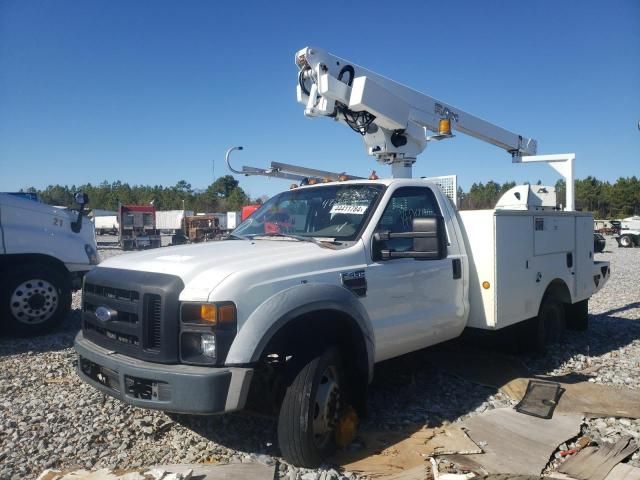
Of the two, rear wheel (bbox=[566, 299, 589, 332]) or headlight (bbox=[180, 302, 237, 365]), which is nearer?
headlight (bbox=[180, 302, 237, 365])

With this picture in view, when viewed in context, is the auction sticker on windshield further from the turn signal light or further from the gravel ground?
the gravel ground

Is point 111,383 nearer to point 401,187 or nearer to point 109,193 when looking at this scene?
point 401,187

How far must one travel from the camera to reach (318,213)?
4105 millimetres

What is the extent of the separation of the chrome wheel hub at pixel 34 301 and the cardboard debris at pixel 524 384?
194 inches

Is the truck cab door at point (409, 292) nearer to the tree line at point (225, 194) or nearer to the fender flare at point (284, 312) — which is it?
the fender flare at point (284, 312)

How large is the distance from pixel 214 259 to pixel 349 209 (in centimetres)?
132

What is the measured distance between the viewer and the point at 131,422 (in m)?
3.75

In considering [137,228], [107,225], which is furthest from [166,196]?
[137,228]

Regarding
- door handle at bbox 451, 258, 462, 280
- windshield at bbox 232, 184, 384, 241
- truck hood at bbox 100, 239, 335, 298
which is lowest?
door handle at bbox 451, 258, 462, 280

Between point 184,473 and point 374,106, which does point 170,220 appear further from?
point 184,473

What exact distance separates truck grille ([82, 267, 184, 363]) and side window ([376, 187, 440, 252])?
67.0 inches

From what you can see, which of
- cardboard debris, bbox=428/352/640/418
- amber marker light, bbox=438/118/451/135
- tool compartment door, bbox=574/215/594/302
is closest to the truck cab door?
cardboard debris, bbox=428/352/640/418

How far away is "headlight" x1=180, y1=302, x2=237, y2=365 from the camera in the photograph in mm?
2691

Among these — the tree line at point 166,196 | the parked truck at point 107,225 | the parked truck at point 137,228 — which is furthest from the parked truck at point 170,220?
the tree line at point 166,196
